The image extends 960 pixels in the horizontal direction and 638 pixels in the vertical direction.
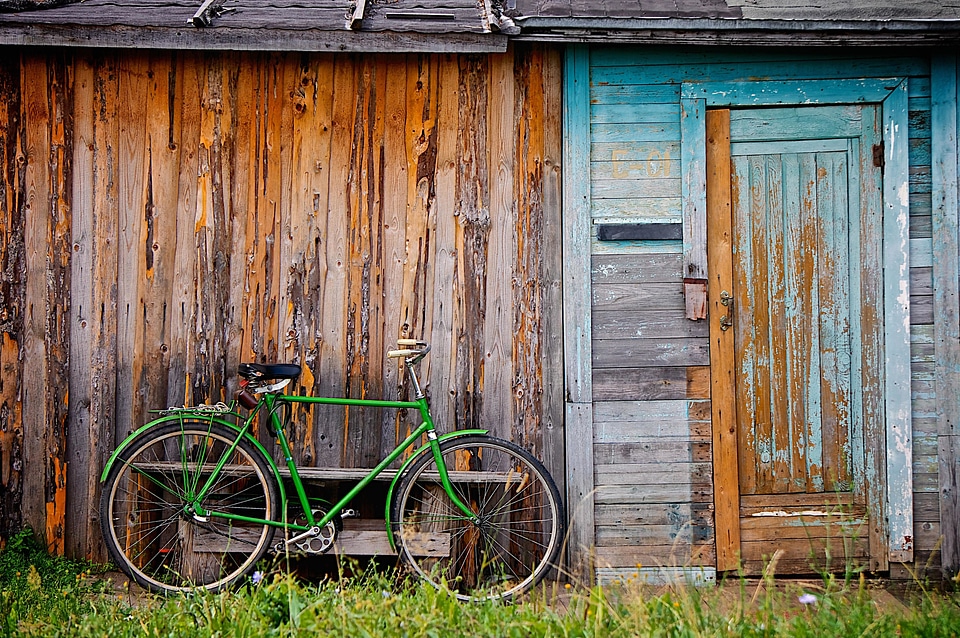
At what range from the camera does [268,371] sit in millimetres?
4238

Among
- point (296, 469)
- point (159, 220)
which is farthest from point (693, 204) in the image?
point (159, 220)

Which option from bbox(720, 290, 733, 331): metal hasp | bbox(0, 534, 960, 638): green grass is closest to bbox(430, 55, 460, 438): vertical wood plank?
bbox(0, 534, 960, 638): green grass

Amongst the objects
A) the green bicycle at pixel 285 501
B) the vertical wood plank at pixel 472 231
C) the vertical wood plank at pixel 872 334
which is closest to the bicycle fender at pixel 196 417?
the green bicycle at pixel 285 501

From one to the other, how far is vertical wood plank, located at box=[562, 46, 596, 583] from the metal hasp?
73cm

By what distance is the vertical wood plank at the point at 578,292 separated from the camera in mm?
4566

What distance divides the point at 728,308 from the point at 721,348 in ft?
0.74

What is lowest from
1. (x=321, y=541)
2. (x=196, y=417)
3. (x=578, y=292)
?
(x=321, y=541)

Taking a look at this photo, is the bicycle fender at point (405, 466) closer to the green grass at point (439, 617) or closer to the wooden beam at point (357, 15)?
the green grass at point (439, 617)

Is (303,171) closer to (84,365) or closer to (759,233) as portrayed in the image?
(84,365)

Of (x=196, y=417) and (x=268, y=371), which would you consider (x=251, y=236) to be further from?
(x=196, y=417)

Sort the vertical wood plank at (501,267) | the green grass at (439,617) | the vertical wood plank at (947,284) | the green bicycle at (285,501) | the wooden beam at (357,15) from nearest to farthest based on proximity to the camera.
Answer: the green grass at (439,617), the wooden beam at (357,15), the green bicycle at (285,501), the vertical wood plank at (947,284), the vertical wood plank at (501,267)

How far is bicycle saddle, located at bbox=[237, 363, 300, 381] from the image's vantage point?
422 centimetres

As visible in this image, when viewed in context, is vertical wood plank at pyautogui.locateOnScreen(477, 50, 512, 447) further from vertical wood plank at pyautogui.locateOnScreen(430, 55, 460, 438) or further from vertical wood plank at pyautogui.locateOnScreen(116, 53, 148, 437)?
vertical wood plank at pyautogui.locateOnScreen(116, 53, 148, 437)

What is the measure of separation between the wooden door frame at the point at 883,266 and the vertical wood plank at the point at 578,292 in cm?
55
